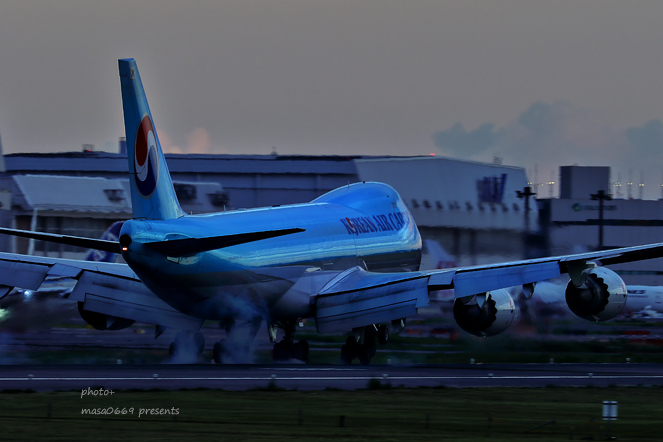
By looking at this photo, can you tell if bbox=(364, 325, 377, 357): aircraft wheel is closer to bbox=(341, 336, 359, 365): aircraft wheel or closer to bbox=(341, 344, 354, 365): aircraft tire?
bbox=(341, 336, 359, 365): aircraft wheel

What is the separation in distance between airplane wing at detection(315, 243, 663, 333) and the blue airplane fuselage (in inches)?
51.5

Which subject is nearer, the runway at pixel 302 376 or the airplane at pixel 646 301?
the runway at pixel 302 376

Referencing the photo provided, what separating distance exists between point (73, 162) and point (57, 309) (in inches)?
2765

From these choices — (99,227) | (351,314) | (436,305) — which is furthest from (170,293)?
(99,227)

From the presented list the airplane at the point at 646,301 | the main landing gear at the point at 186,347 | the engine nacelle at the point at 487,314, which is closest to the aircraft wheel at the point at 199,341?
the main landing gear at the point at 186,347

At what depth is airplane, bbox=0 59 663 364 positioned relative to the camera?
25.8 m

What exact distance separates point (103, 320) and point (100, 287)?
136 centimetres

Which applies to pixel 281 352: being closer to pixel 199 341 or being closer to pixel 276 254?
pixel 199 341

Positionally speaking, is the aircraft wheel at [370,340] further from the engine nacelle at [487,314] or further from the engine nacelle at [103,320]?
the engine nacelle at [103,320]

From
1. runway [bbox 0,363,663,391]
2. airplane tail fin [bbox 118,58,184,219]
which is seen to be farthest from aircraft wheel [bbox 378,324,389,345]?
airplane tail fin [bbox 118,58,184,219]

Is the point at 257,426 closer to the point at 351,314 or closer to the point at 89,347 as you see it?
the point at 351,314

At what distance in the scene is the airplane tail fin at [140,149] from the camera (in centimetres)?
2578

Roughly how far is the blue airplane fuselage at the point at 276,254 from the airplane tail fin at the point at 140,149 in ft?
2.38

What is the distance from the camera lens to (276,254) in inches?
1168
